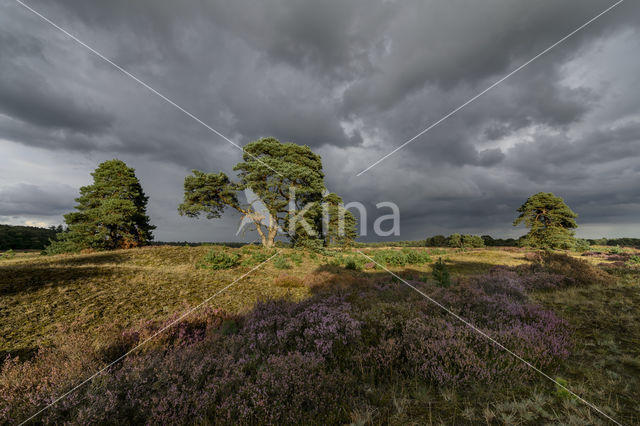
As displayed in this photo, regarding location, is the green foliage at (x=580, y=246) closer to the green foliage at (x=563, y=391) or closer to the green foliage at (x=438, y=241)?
the green foliage at (x=438, y=241)

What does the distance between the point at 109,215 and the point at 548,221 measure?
52166 mm

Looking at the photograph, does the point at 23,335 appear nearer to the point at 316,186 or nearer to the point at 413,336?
the point at 413,336

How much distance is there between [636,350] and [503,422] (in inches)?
148

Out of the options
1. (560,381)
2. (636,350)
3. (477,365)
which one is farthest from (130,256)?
(636,350)

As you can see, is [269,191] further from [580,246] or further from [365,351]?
[580,246]

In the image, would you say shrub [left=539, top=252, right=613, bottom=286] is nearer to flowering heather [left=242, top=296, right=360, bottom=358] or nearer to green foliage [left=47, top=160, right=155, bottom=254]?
flowering heather [left=242, top=296, right=360, bottom=358]

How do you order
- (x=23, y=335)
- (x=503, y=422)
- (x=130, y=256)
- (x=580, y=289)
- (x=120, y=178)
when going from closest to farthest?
(x=503, y=422), (x=23, y=335), (x=580, y=289), (x=130, y=256), (x=120, y=178)

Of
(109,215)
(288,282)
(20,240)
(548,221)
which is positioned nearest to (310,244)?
(288,282)

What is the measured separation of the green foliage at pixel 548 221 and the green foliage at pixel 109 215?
48.1 metres

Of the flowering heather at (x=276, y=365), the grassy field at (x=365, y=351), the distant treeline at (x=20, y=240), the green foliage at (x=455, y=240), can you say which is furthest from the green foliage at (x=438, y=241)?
the distant treeline at (x=20, y=240)

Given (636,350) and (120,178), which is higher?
(120,178)

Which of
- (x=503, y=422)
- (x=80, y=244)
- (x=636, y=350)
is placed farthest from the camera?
(x=80, y=244)

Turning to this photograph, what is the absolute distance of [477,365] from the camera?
3.15 metres

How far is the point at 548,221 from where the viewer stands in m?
32.6
